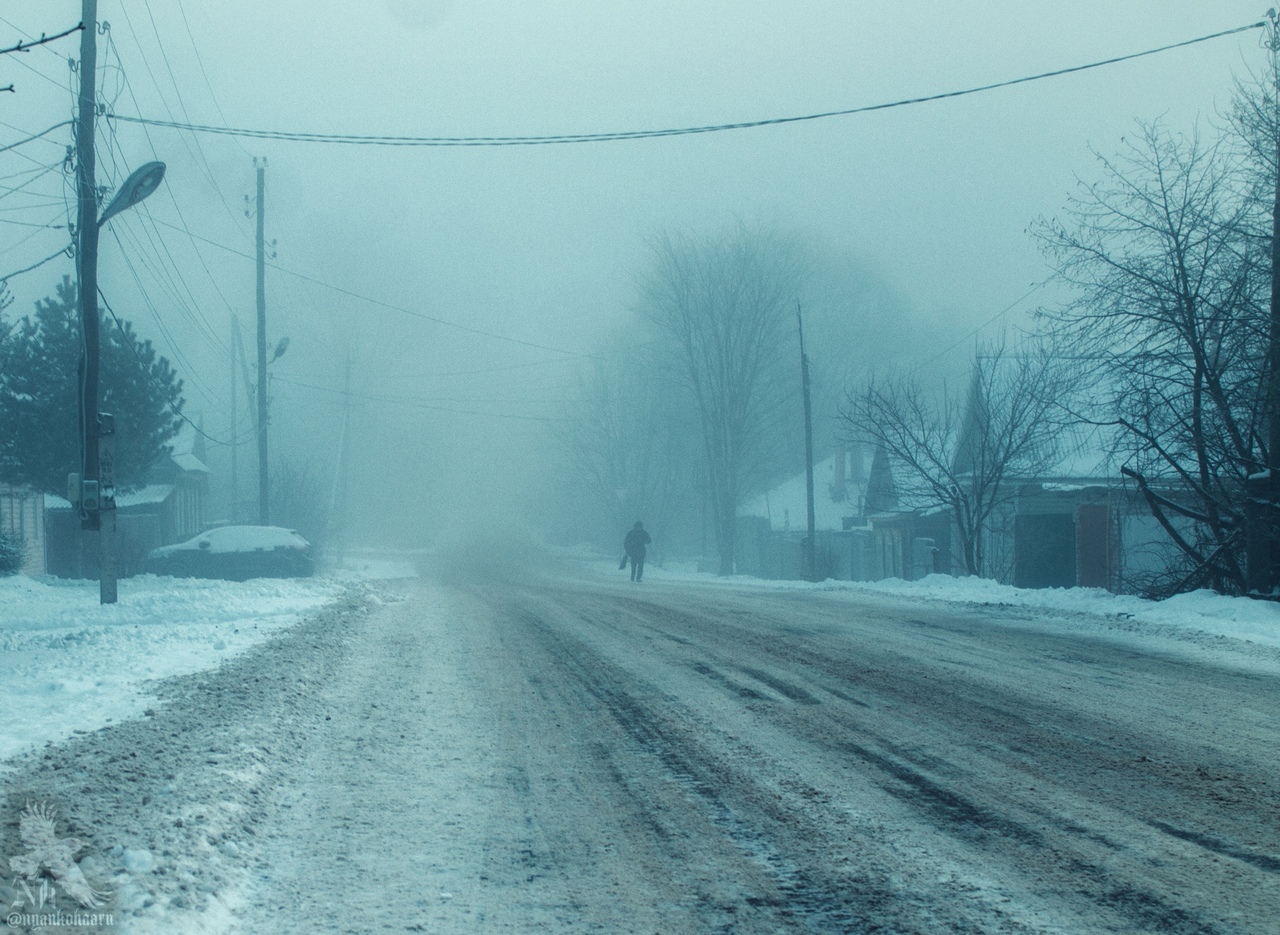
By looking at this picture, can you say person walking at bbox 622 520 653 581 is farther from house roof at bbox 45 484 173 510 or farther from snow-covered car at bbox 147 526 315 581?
house roof at bbox 45 484 173 510

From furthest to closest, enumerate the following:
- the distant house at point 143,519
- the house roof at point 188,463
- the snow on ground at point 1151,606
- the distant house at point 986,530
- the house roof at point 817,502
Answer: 1. the house roof at point 188,463
2. the house roof at point 817,502
3. the distant house at point 143,519
4. the distant house at point 986,530
5. the snow on ground at point 1151,606

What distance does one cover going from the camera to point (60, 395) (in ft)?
88.5

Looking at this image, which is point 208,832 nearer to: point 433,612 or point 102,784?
point 102,784

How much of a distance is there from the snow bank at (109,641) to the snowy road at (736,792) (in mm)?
582

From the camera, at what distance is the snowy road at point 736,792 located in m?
4.17

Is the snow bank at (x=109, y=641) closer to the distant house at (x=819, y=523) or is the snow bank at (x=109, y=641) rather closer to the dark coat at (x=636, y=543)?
the dark coat at (x=636, y=543)

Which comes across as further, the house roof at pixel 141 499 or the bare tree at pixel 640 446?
the bare tree at pixel 640 446

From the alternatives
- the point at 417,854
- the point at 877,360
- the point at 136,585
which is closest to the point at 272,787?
the point at 417,854

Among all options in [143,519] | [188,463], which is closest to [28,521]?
[143,519]

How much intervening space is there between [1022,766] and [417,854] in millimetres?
3513

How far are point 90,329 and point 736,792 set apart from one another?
14397mm

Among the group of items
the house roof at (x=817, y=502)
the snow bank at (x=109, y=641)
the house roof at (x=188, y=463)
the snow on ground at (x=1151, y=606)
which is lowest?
the snow on ground at (x=1151, y=606)

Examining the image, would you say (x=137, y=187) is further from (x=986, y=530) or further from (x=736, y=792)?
(x=986, y=530)

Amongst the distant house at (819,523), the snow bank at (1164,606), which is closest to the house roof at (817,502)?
the distant house at (819,523)
